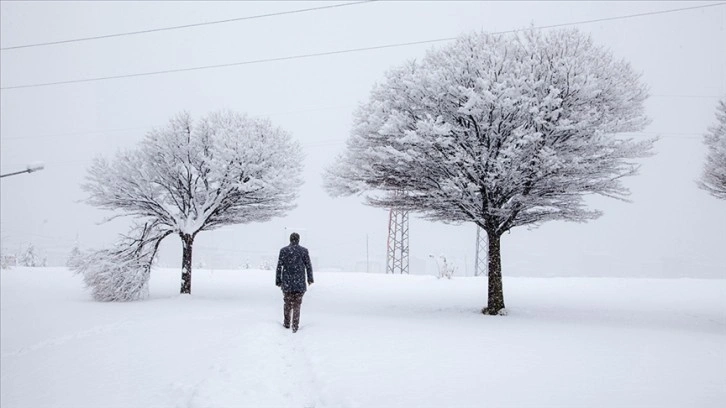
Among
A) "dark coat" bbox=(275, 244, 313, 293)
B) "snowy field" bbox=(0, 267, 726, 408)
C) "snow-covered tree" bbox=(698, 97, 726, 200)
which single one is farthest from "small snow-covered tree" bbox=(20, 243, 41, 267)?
"snow-covered tree" bbox=(698, 97, 726, 200)

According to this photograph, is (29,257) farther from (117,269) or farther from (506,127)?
(506,127)

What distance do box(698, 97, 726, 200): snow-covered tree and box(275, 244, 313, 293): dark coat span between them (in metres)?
11.5

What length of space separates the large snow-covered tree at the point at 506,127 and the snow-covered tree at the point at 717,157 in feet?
6.64

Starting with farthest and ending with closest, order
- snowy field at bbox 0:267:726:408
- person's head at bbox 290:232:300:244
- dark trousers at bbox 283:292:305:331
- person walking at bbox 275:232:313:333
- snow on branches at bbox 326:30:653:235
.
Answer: snow on branches at bbox 326:30:653:235 < person's head at bbox 290:232:300:244 < person walking at bbox 275:232:313:333 < dark trousers at bbox 283:292:305:331 < snowy field at bbox 0:267:726:408

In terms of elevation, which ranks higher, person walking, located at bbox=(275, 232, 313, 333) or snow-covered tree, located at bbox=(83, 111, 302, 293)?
snow-covered tree, located at bbox=(83, 111, 302, 293)

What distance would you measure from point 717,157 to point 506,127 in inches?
251

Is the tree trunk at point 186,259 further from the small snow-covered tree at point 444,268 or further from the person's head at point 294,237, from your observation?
the small snow-covered tree at point 444,268

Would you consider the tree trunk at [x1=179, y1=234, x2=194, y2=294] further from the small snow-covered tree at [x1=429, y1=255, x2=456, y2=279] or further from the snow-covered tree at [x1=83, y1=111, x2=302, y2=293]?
the small snow-covered tree at [x1=429, y1=255, x2=456, y2=279]

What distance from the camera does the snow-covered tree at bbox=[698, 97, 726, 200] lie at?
38.1 ft

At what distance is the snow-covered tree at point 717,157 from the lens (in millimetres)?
11617

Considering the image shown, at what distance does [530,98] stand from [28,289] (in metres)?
21.2

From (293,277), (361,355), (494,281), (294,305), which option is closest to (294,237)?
(293,277)

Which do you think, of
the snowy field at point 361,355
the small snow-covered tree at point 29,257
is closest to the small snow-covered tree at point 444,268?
the snowy field at point 361,355

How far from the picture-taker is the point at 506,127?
1128 centimetres
